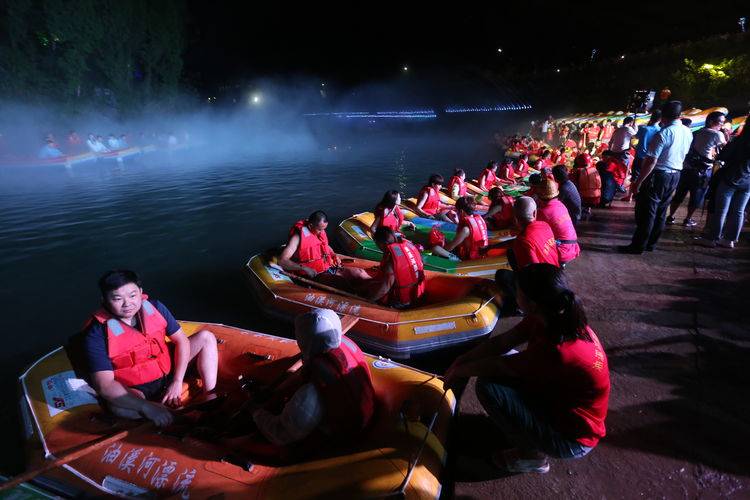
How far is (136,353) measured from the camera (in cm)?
304

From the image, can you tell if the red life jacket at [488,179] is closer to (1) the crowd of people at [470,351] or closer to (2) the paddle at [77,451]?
(1) the crowd of people at [470,351]

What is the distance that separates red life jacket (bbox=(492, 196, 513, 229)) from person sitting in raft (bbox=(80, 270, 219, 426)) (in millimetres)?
6467

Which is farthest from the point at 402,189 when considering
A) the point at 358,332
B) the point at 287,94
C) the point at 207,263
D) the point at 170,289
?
the point at 287,94

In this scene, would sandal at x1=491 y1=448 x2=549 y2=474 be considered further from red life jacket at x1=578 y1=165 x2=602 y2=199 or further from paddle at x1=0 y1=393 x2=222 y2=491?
red life jacket at x1=578 y1=165 x2=602 y2=199

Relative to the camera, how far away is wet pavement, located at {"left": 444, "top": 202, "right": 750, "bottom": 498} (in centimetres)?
248

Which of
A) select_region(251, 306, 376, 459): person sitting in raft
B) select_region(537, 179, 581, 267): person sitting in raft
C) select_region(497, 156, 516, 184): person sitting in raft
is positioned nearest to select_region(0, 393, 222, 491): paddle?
select_region(251, 306, 376, 459): person sitting in raft

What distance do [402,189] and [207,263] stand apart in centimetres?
1045

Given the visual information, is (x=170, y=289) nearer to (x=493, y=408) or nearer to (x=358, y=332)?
(x=358, y=332)

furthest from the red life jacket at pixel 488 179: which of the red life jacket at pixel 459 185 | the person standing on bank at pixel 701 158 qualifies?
the person standing on bank at pixel 701 158

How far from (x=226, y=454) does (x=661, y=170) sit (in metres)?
6.42

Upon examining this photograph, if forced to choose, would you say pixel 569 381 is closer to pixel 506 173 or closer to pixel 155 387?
pixel 155 387

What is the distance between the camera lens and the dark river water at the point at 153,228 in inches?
251

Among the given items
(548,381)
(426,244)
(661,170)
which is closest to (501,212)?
(426,244)

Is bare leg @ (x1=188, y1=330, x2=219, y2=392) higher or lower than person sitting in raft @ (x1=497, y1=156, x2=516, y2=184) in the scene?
lower
